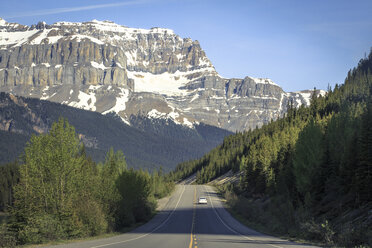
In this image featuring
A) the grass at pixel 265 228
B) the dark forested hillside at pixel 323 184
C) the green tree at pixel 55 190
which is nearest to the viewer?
the grass at pixel 265 228

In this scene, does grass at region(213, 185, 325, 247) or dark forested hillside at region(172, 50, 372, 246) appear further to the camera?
dark forested hillside at region(172, 50, 372, 246)

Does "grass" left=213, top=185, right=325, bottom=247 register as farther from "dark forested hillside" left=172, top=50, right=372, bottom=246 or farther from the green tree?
the green tree

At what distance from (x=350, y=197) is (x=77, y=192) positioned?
2508 cm

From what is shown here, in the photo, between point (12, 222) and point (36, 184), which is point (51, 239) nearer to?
point (12, 222)

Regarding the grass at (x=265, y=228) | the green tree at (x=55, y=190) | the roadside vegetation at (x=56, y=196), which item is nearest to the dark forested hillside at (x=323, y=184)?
the grass at (x=265, y=228)

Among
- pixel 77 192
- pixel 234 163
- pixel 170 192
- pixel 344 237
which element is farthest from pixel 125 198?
pixel 234 163

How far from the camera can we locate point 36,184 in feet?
126

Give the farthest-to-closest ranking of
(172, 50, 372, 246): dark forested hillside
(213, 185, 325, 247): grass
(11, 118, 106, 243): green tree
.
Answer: (11, 118, 106, 243): green tree
(172, 50, 372, 246): dark forested hillside
(213, 185, 325, 247): grass

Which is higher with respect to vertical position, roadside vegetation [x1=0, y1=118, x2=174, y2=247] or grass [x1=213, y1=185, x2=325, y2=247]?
roadside vegetation [x1=0, y1=118, x2=174, y2=247]

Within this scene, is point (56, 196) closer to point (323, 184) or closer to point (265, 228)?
point (265, 228)

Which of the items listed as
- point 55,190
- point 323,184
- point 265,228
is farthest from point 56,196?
point 323,184

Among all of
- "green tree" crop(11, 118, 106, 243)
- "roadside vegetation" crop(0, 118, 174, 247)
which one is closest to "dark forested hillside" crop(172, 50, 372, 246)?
"roadside vegetation" crop(0, 118, 174, 247)

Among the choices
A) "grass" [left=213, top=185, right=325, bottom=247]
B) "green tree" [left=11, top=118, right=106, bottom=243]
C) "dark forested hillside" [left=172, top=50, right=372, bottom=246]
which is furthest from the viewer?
"green tree" [left=11, top=118, right=106, bottom=243]

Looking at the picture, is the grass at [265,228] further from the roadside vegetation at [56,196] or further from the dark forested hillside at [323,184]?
the roadside vegetation at [56,196]
